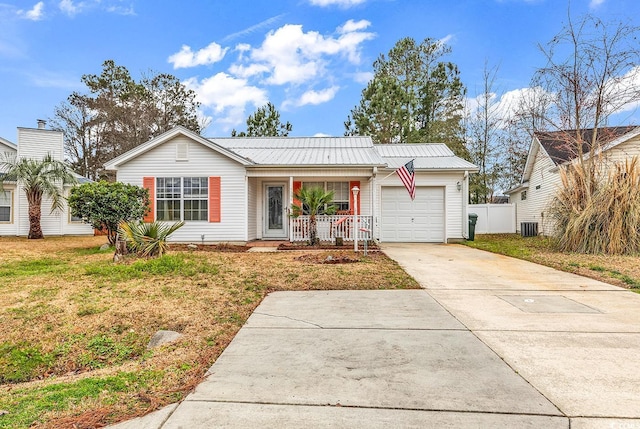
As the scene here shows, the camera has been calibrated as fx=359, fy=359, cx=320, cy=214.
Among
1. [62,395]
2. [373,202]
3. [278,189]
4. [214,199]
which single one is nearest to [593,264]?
[373,202]

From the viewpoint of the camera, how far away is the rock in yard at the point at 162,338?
3.70 m

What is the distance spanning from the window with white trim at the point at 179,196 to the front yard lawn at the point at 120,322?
14.3 feet

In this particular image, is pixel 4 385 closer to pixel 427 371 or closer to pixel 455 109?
pixel 427 371

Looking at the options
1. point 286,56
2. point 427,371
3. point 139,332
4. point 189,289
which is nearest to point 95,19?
point 286,56

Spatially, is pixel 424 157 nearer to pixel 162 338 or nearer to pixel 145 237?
pixel 145 237

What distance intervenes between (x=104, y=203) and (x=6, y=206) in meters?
10.6

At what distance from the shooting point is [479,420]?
2189 millimetres

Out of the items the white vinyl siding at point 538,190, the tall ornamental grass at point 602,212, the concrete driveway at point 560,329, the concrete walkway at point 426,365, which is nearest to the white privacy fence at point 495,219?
the white vinyl siding at point 538,190

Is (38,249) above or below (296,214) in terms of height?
below

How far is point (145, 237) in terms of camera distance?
Result: 830cm

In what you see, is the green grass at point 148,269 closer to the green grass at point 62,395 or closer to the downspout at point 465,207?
the green grass at point 62,395

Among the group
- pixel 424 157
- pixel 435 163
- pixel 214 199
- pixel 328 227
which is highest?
pixel 424 157

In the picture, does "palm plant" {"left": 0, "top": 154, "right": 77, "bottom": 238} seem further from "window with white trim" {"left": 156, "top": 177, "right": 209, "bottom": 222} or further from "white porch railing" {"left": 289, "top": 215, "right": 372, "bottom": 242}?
"white porch railing" {"left": 289, "top": 215, "right": 372, "bottom": 242}

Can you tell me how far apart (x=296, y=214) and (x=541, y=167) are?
13898 millimetres
